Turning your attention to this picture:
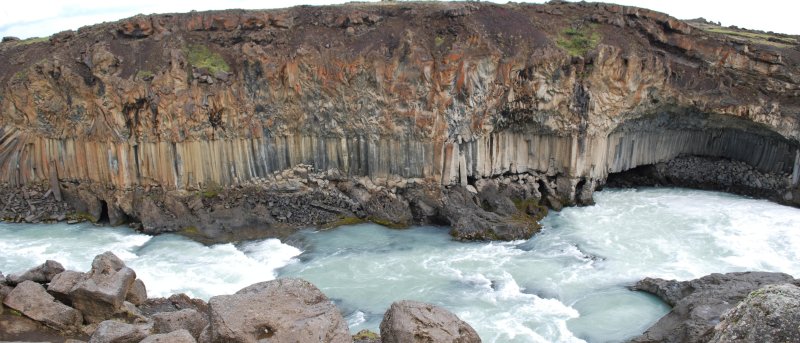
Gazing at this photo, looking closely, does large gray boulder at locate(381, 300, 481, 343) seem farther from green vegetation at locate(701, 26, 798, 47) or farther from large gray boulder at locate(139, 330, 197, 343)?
green vegetation at locate(701, 26, 798, 47)

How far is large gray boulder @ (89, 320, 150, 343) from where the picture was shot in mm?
12023

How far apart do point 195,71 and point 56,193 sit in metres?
9.23

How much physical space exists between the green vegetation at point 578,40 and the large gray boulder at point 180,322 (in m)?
22.6

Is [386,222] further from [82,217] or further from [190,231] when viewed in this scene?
[82,217]

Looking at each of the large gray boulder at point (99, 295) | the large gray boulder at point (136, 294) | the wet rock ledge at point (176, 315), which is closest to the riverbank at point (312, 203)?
the large gray boulder at point (136, 294)

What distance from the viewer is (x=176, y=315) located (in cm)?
1356

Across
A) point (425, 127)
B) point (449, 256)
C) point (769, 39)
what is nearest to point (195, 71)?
point (425, 127)

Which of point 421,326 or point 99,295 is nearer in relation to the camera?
point 421,326

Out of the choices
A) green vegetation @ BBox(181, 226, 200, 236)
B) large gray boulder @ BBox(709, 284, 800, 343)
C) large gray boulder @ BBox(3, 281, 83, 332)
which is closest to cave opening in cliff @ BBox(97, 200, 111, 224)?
green vegetation @ BBox(181, 226, 200, 236)

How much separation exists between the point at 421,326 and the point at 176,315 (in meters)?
6.21

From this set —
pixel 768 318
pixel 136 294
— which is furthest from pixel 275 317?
pixel 136 294

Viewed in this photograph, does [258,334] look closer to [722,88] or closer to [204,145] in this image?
[204,145]

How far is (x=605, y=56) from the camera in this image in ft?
96.6

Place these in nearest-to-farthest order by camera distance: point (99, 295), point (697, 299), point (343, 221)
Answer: point (99, 295) < point (697, 299) < point (343, 221)
